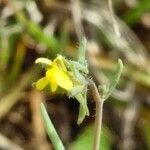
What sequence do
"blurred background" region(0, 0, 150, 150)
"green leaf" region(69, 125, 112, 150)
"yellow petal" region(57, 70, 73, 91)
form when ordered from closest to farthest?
"yellow petal" region(57, 70, 73, 91)
"green leaf" region(69, 125, 112, 150)
"blurred background" region(0, 0, 150, 150)

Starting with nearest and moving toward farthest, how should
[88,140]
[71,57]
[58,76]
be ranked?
[58,76]
[88,140]
[71,57]

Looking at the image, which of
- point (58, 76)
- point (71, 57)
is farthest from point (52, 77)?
point (71, 57)

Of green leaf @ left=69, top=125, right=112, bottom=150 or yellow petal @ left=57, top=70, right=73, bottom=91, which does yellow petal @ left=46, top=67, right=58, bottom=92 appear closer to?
yellow petal @ left=57, top=70, right=73, bottom=91

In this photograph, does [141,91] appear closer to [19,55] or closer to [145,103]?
[145,103]

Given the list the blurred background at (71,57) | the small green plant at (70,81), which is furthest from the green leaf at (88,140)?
the small green plant at (70,81)

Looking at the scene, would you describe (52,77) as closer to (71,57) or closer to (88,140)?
(88,140)

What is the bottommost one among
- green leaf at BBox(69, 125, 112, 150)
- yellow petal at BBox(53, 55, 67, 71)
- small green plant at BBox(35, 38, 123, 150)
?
green leaf at BBox(69, 125, 112, 150)

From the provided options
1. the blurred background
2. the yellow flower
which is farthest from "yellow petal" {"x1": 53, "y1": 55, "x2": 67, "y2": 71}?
the blurred background
